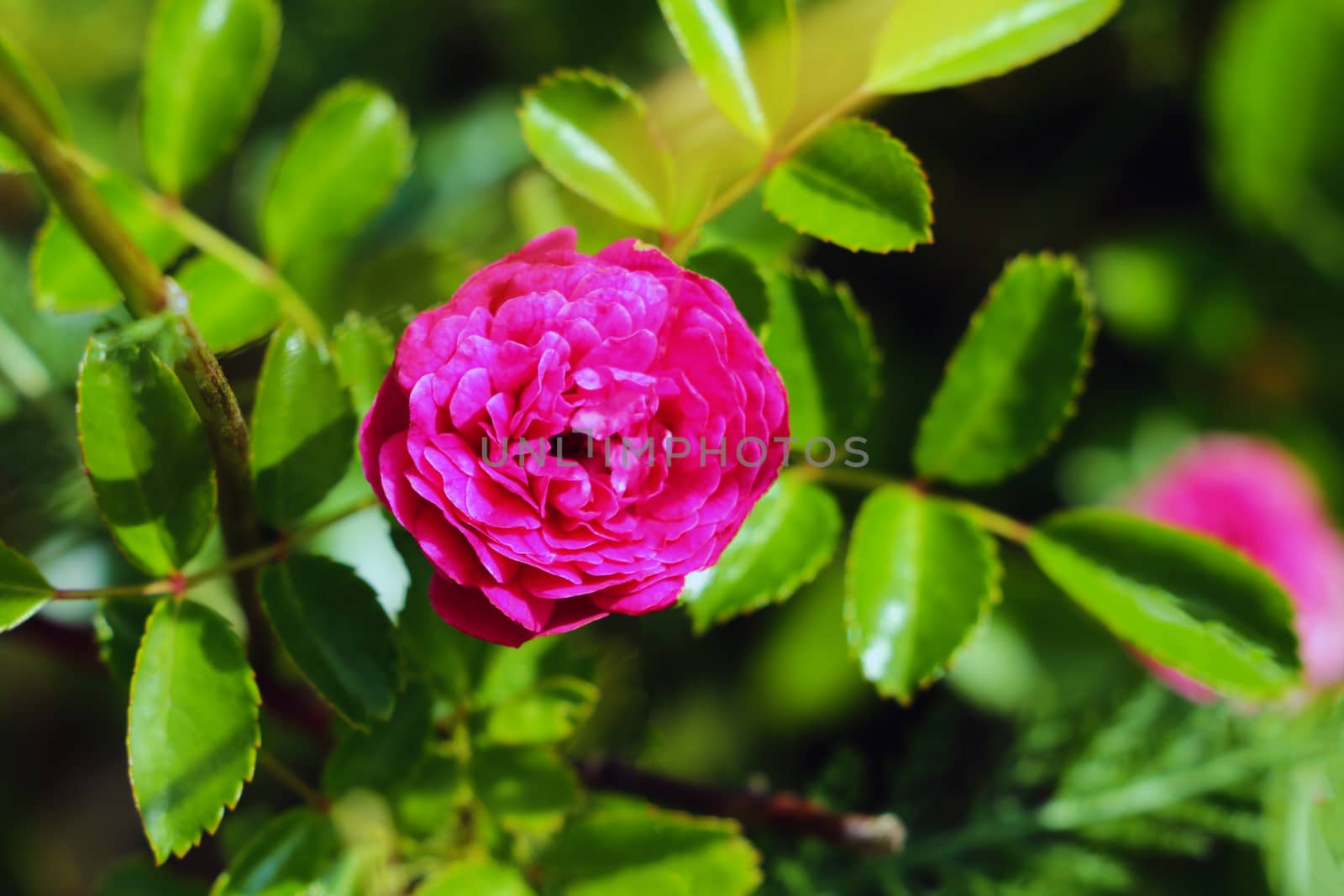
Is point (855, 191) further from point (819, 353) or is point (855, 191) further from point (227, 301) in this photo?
point (227, 301)

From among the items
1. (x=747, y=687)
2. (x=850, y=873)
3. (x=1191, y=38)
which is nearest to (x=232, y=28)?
(x=850, y=873)

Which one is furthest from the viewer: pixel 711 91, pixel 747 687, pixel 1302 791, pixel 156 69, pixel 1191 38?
pixel 1191 38

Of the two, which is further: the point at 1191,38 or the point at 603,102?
the point at 1191,38

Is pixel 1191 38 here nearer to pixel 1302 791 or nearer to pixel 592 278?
pixel 1302 791

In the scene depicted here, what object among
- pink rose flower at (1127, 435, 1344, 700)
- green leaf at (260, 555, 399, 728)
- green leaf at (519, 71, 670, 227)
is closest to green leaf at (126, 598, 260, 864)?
green leaf at (260, 555, 399, 728)

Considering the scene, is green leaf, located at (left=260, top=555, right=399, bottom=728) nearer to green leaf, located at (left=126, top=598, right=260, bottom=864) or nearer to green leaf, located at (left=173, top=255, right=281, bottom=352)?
green leaf, located at (left=126, top=598, right=260, bottom=864)

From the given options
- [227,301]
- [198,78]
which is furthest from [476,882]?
[198,78]

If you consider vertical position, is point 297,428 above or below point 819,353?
above
